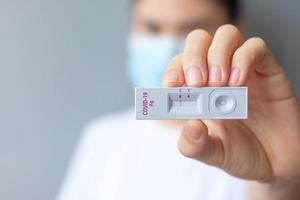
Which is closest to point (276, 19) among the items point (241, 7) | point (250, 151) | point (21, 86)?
point (241, 7)

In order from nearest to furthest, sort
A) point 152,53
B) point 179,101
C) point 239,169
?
point 179,101, point 239,169, point 152,53

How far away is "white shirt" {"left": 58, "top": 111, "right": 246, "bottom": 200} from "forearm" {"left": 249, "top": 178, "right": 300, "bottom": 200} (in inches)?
10.2

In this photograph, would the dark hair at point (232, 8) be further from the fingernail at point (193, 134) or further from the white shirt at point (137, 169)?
the fingernail at point (193, 134)

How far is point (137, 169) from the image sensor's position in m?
1.03

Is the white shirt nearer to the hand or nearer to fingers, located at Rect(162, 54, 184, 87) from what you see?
the hand

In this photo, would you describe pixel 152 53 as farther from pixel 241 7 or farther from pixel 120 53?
pixel 241 7

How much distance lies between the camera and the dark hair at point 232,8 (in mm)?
1038

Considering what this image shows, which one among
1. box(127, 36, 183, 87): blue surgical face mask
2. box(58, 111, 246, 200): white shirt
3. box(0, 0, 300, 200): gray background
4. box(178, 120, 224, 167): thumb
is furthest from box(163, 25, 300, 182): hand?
box(0, 0, 300, 200): gray background

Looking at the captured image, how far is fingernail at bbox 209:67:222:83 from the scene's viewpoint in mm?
473

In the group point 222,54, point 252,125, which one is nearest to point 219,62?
point 222,54

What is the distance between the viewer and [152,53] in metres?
1.03

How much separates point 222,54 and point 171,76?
69mm

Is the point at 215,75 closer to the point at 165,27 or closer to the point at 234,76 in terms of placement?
the point at 234,76

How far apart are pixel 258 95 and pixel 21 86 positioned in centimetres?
75
